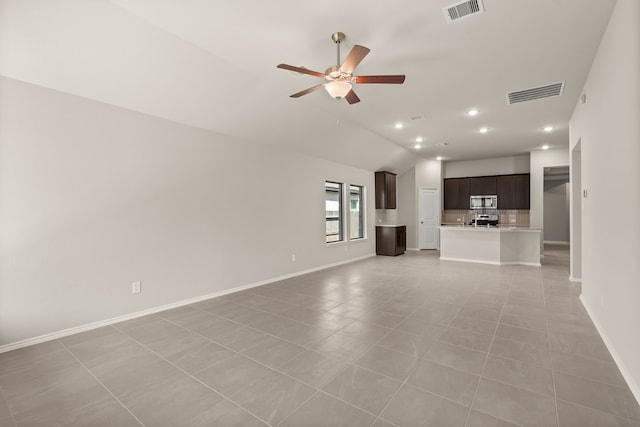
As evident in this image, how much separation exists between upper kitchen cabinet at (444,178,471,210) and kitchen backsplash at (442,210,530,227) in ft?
0.82

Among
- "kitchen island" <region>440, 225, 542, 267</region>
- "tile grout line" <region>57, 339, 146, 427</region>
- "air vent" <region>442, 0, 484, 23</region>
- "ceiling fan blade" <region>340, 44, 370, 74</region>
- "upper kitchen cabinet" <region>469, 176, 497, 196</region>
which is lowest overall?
"tile grout line" <region>57, 339, 146, 427</region>

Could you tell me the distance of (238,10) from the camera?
2543 millimetres

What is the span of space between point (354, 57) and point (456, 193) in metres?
8.75

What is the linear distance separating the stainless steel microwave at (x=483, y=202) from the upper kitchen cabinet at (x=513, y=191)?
0.45ft

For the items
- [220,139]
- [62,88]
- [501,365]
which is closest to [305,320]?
[501,365]

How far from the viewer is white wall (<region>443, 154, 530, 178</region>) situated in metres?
9.20

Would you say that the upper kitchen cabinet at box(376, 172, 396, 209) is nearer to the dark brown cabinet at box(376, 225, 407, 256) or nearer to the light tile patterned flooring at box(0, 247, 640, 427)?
the dark brown cabinet at box(376, 225, 407, 256)

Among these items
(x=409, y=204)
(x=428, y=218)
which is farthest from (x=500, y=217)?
(x=409, y=204)

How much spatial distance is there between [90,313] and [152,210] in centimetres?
136

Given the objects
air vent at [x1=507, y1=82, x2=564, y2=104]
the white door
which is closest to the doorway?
air vent at [x1=507, y1=82, x2=564, y2=104]

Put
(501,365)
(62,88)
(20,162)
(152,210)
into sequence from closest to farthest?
(501,365) < (20,162) < (62,88) < (152,210)

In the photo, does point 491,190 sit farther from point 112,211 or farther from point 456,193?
point 112,211

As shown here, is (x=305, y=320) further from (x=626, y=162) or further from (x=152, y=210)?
(x=626, y=162)

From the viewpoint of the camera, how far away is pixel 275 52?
321cm
